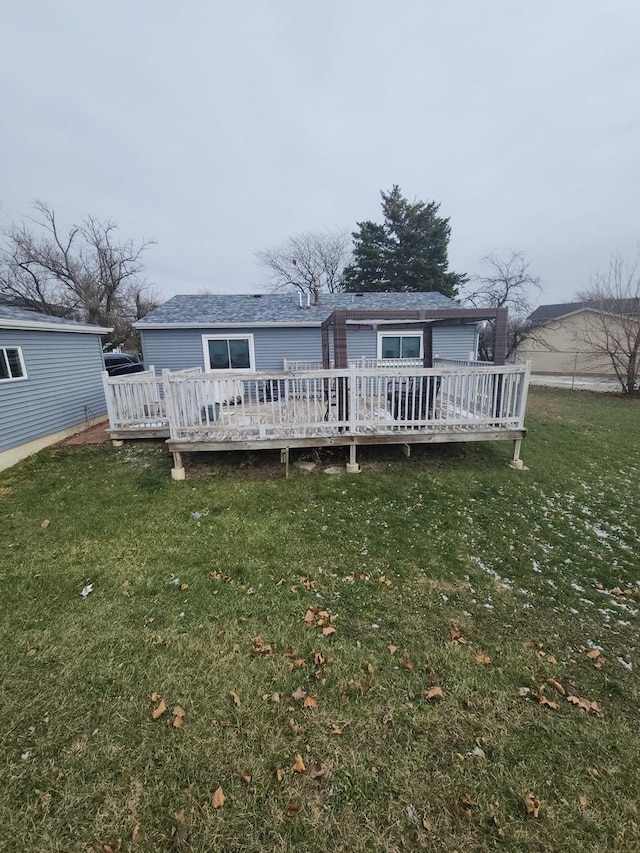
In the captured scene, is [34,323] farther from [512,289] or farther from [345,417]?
[512,289]

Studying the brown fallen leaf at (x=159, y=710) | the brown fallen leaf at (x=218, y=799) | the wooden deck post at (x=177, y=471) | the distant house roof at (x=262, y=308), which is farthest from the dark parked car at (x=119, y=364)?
the brown fallen leaf at (x=218, y=799)

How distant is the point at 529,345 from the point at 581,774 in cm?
2500

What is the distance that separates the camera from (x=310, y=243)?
29203mm

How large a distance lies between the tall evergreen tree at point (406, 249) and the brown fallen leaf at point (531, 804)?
25013 mm

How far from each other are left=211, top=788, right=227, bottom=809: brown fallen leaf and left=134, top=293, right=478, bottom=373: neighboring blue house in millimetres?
10400

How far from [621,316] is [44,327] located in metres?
18.3

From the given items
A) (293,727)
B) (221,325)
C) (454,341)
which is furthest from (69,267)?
(293,727)

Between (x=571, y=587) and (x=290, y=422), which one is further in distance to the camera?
(x=290, y=422)

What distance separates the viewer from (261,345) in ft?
38.5

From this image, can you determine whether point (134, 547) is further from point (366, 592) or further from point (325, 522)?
point (366, 592)

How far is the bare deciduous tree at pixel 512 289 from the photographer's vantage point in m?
20.3

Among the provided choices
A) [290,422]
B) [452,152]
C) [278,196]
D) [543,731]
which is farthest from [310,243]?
[543,731]

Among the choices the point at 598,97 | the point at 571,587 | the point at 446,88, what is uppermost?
the point at 446,88

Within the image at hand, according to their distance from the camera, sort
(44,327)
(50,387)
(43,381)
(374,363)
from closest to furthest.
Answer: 1. (44,327)
2. (43,381)
3. (50,387)
4. (374,363)
